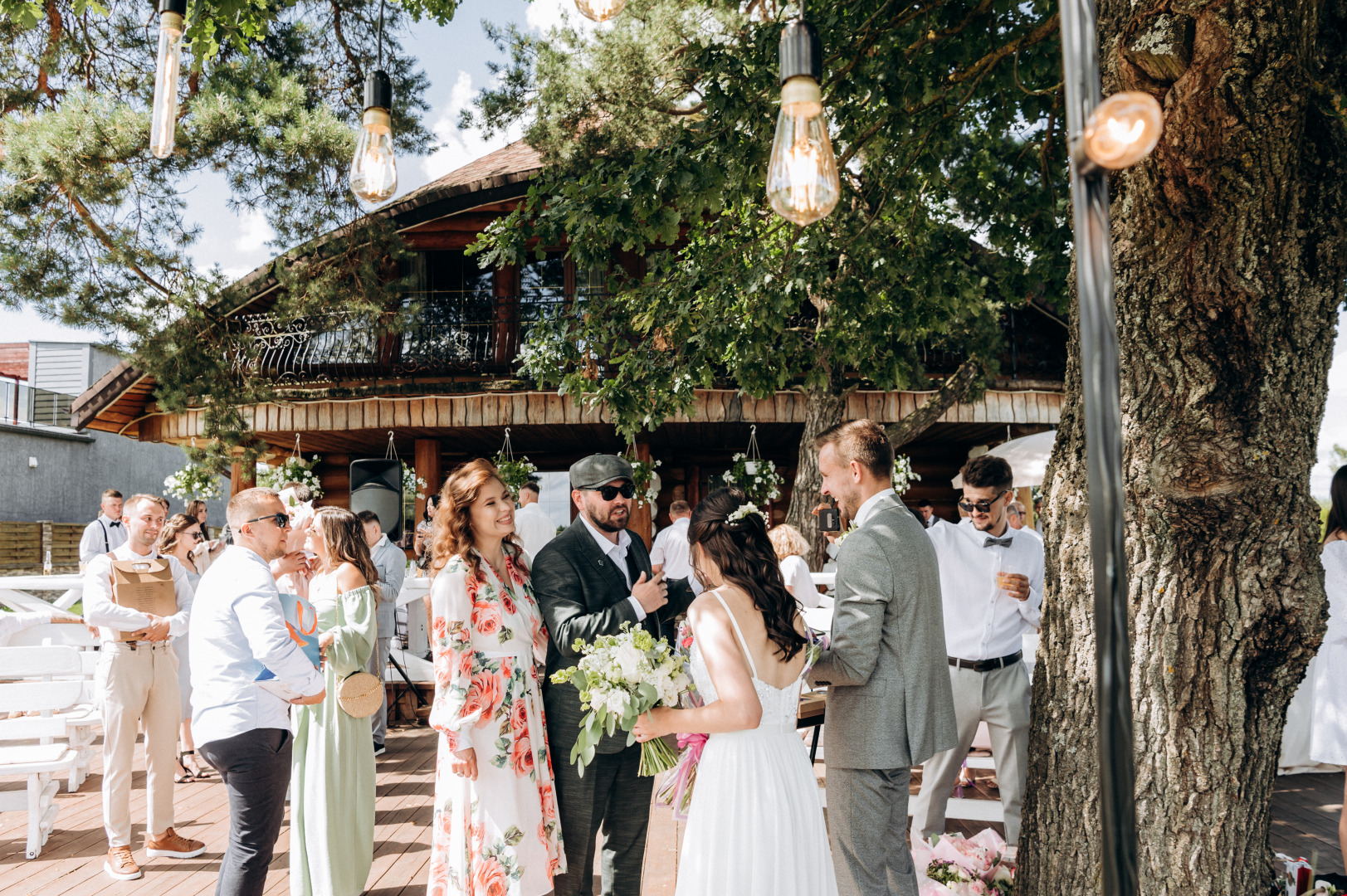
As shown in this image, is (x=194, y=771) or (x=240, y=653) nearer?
(x=240, y=653)

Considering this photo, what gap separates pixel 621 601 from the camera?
3135mm

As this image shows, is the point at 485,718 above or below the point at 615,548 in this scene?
below

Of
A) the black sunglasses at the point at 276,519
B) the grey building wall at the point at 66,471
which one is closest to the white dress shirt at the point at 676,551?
the black sunglasses at the point at 276,519

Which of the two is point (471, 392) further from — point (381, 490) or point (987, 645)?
point (987, 645)

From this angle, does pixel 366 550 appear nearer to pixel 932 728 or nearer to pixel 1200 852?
pixel 932 728

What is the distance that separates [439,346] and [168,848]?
929cm

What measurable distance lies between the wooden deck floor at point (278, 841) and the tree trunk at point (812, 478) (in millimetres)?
3982

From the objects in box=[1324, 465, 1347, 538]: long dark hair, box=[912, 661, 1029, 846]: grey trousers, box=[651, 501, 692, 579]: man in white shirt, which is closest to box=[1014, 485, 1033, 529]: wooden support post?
box=[651, 501, 692, 579]: man in white shirt

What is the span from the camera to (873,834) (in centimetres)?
288

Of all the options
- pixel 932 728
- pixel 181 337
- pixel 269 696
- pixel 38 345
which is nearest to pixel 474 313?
pixel 181 337

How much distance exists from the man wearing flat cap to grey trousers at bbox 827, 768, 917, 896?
0.78 meters

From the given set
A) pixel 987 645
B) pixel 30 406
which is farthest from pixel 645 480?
pixel 30 406

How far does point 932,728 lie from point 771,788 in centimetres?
62

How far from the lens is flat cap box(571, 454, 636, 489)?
327cm
